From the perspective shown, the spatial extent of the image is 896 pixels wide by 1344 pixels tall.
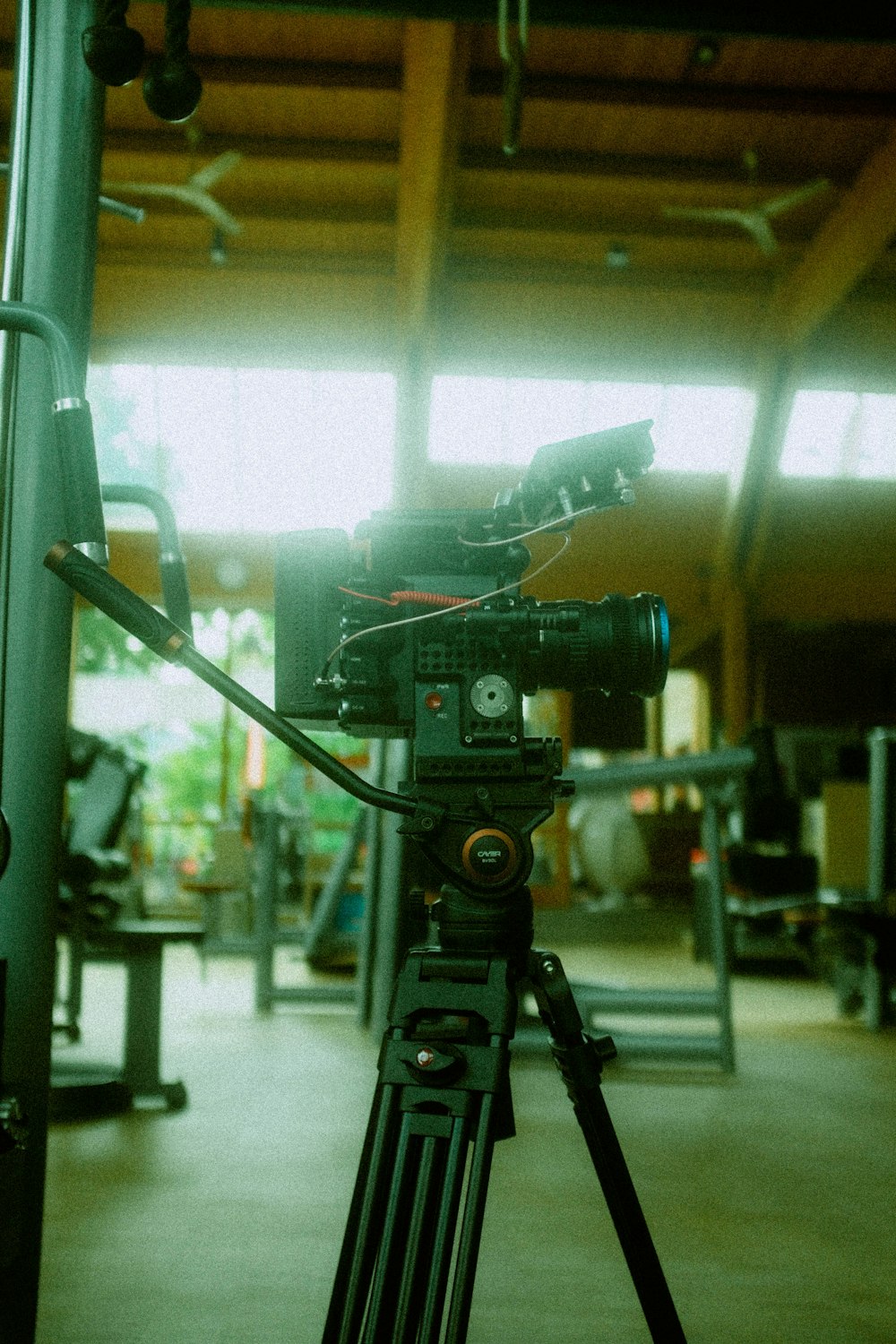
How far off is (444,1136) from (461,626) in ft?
1.69

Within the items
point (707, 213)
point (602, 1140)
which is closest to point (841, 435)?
point (707, 213)

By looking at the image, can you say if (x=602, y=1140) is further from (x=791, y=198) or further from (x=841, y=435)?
(x=841, y=435)

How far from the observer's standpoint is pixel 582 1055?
1183 millimetres

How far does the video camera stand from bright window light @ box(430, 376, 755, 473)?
8.73m

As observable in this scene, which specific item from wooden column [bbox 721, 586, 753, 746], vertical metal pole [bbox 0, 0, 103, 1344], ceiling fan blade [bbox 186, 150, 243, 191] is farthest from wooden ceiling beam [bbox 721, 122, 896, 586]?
vertical metal pole [bbox 0, 0, 103, 1344]

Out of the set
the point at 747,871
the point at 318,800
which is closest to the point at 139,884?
the point at 318,800

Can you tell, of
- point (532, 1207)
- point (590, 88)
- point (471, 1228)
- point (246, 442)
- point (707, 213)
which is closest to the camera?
point (471, 1228)

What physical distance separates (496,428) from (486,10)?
7568 millimetres

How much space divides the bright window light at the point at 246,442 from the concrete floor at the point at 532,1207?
291 inches

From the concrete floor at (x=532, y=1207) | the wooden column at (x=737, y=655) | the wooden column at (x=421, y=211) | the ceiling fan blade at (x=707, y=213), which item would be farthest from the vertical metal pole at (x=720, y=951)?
the wooden column at (x=737, y=655)

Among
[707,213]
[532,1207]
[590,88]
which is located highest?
[590,88]

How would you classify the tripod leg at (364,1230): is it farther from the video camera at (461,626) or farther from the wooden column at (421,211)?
the wooden column at (421,211)

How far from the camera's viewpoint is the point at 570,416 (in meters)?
10.1

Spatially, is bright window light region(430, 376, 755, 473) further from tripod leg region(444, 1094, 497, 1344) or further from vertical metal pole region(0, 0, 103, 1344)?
tripod leg region(444, 1094, 497, 1344)
